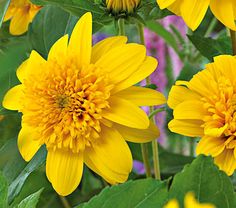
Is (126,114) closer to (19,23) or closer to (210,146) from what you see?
(210,146)

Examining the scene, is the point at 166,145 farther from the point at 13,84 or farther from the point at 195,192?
the point at 195,192

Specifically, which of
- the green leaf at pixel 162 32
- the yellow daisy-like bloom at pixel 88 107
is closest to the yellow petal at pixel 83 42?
the yellow daisy-like bloom at pixel 88 107

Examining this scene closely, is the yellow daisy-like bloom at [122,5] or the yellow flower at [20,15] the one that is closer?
the yellow daisy-like bloom at [122,5]

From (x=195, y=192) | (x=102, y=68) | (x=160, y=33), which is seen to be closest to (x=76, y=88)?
(x=102, y=68)

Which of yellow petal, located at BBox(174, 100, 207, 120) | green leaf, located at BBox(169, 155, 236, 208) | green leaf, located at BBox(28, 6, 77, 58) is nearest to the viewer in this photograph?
green leaf, located at BBox(169, 155, 236, 208)

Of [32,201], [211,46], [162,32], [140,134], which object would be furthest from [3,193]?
[162,32]

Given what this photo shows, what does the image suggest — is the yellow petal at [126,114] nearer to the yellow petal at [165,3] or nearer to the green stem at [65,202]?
the yellow petal at [165,3]

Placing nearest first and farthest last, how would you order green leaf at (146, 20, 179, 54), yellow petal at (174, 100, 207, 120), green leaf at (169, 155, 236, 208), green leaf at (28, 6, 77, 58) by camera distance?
1. green leaf at (169, 155, 236, 208)
2. yellow petal at (174, 100, 207, 120)
3. green leaf at (28, 6, 77, 58)
4. green leaf at (146, 20, 179, 54)

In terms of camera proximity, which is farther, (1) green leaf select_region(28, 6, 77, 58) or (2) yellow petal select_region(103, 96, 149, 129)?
(1) green leaf select_region(28, 6, 77, 58)

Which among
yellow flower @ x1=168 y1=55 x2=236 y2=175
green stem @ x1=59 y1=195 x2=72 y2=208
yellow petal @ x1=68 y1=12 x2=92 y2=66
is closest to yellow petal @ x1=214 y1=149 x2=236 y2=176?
yellow flower @ x1=168 y1=55 x2=236 y2=175

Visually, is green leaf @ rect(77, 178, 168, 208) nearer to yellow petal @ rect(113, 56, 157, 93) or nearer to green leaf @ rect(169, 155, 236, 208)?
green leaf @ rect(169, 155, 236, 208)
